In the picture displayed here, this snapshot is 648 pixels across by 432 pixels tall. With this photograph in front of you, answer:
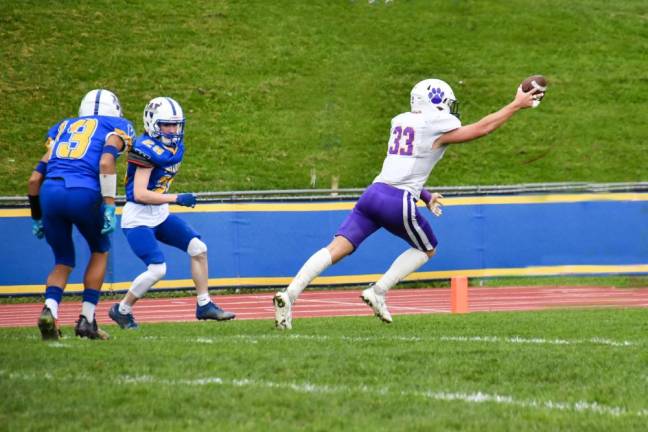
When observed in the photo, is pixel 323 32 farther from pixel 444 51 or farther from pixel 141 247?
pixel 141 247

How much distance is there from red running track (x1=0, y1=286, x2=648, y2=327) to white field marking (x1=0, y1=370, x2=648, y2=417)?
301 inches

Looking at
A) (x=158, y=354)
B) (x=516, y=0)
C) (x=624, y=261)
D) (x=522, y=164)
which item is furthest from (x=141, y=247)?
(x=516, y=0)

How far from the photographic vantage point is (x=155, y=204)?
10469 millimetres

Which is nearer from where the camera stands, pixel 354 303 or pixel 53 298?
pixel 53 298

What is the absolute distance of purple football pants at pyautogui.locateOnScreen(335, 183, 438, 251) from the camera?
33.7 feet

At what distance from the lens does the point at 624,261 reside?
19922 millimetres

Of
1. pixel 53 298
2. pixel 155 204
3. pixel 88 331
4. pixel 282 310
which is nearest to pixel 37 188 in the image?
pixel 53 298

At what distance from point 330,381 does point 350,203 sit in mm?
12789

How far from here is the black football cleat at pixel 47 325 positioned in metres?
8.85

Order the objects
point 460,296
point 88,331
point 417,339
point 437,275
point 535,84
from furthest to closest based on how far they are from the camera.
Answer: point 437,275
point 460,296
point 535,84
point 88,331
point 417,339

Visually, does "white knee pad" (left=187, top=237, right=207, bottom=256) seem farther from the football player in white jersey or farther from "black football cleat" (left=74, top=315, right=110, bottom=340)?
"black football cleat" (left=74, top=315, right=110, bottom=340)

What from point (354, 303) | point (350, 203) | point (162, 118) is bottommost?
point (354, 303)

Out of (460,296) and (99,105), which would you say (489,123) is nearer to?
(99,105)

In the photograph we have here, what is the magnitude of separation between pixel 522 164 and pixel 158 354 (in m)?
22.1
